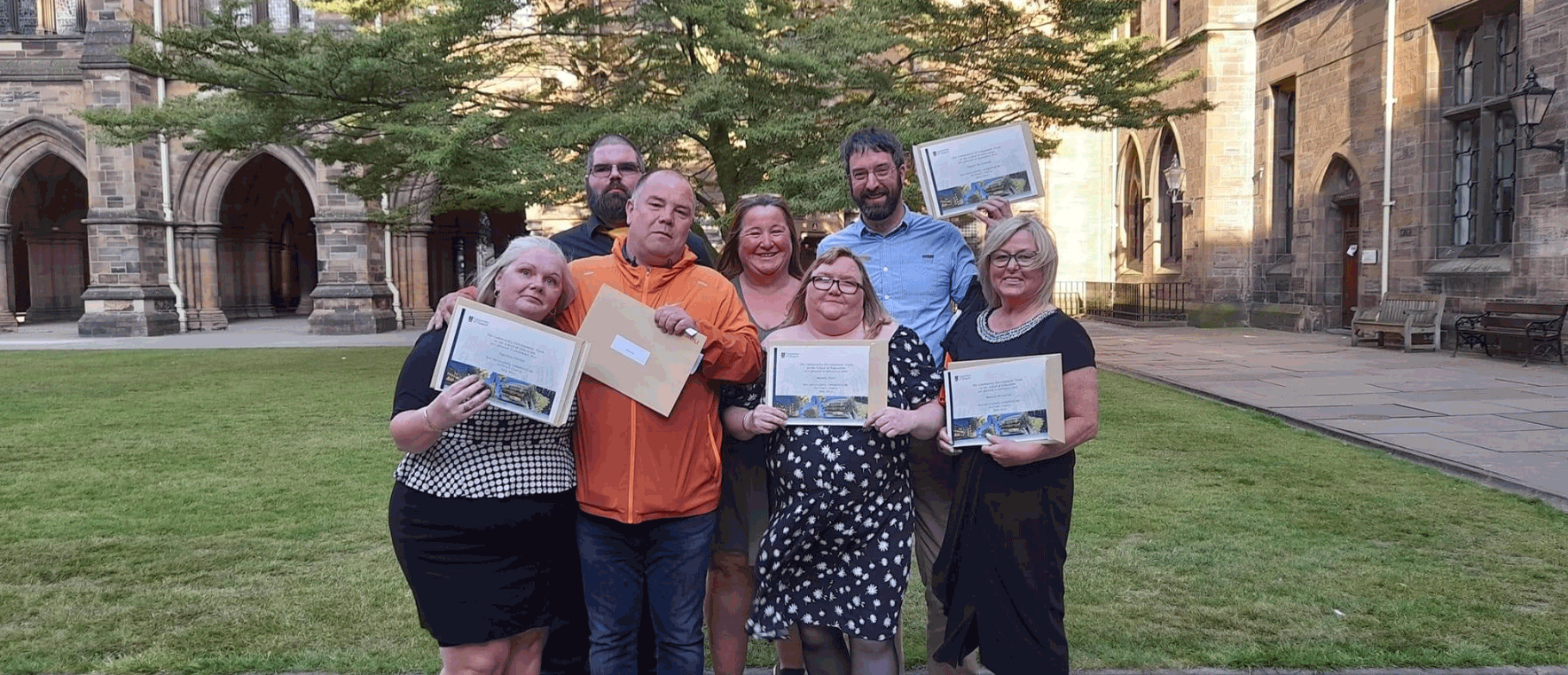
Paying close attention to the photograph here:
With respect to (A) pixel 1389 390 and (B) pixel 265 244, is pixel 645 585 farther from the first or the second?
(B) pixel 265 244

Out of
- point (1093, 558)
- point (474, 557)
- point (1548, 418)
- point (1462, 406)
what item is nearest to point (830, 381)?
point (474, 557)

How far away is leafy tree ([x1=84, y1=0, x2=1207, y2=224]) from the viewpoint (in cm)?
1072

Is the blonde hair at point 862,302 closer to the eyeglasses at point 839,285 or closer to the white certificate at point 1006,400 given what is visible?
the eyeglasses at point 839,285

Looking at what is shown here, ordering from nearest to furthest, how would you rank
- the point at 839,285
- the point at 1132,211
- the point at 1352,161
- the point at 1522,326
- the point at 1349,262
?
1. the point at 839,285
2. the point at 1522,326
3. the point at 1352,161
4. the point at 1349,262
5. the point at 1132,211

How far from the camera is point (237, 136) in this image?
11.8 m

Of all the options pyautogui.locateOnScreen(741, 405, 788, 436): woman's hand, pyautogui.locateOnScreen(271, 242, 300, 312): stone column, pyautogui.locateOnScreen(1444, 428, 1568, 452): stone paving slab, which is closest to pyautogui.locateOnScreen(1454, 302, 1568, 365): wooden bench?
pyautogui.locateOnScreen(1444, 428, 1568, 452): stone paving slab

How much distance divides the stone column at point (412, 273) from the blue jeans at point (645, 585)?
78.8ft

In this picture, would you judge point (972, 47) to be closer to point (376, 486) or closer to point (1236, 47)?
point (376, 486)

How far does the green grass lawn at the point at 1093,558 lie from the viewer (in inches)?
149

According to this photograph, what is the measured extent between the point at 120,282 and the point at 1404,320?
86.6ft

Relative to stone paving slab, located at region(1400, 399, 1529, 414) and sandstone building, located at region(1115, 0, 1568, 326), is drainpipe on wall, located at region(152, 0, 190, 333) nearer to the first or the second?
sandstone building, located at region(1115, 0, 1568, 326)

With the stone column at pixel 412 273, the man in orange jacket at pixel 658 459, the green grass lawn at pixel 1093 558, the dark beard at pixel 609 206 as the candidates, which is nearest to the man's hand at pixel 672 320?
the man in orange jacket at pixel 658 459

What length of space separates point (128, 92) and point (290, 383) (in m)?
14.6

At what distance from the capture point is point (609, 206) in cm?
363
